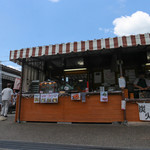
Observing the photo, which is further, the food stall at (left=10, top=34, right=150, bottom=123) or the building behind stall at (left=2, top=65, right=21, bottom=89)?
the building behind stall at (left=2, top=65, right=21, bottom=89)

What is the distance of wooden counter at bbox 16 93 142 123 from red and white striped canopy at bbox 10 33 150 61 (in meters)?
1.82

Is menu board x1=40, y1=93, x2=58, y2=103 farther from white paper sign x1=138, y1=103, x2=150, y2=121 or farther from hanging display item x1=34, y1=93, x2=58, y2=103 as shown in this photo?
white paper sign x1=138, y1=103, x2=150, y2=121

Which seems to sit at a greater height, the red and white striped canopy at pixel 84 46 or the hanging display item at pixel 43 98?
the red and white striped canopy at pixel 84 46

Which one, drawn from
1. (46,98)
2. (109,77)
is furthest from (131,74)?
(46,98)

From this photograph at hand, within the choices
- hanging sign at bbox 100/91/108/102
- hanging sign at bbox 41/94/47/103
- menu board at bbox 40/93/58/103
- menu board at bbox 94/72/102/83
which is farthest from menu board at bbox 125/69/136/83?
hanging sign at bbox 41/94/47/103

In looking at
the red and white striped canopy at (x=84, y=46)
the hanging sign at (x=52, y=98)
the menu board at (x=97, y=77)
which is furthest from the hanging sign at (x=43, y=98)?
the menu board at (x=97, y=77)

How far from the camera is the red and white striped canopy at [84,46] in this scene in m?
4.70

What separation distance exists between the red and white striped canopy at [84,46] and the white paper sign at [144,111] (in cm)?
214

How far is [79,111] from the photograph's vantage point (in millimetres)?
5203

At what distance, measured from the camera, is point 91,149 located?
269 centimetres

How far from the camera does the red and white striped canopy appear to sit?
470 cm

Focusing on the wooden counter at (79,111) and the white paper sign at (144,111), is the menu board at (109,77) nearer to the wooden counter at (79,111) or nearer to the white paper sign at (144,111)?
the wooden counter at (79,111)

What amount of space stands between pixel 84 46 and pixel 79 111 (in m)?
2.49

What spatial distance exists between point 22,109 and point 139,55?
628cm
